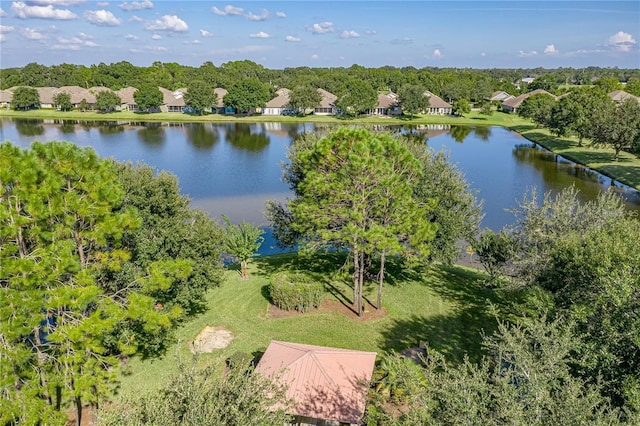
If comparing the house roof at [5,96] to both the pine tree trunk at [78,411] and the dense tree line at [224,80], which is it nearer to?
the dense tree line at [224,80]

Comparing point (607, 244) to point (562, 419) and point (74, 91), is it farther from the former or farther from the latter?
point (74, 91)

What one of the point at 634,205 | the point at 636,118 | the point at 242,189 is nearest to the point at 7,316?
the point at 242,189

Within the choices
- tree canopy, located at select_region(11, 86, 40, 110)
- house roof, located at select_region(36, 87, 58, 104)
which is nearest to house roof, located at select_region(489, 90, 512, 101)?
house roof, located at select_region(36, 87, 58, 104)

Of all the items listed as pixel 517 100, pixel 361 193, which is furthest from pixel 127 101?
pixel 361 193

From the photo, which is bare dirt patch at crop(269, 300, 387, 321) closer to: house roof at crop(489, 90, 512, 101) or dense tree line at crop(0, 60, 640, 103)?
dense tree line at crop(0, 60, 640, 103)

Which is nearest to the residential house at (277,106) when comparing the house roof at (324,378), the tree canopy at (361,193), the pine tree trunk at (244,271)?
the pine tree trunk at (244,271)
